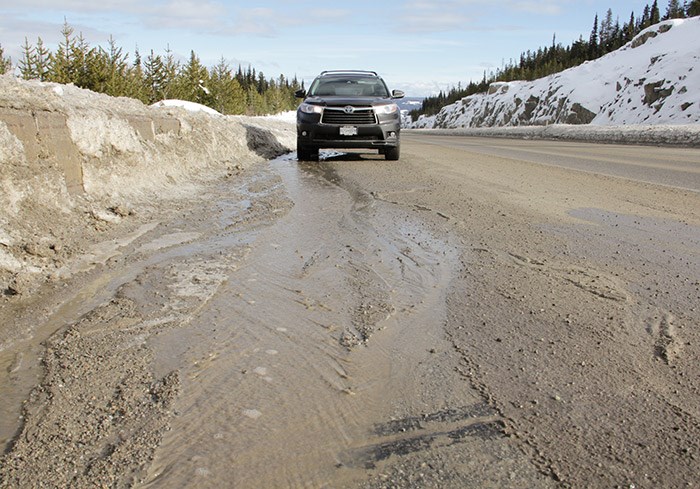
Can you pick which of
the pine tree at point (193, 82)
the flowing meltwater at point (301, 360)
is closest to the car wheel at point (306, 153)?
the flowing meltwater at point (301, 360)

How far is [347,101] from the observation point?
36.6 ft

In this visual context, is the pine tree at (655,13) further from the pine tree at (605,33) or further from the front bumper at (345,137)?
the front bumper at (345,137)

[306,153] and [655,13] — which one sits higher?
[655,13]

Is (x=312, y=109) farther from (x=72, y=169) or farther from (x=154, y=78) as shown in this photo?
(x=154, y=78)

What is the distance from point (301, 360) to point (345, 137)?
9136 millimetres

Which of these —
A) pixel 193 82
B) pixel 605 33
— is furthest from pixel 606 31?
pixel 193 82

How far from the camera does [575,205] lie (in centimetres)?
629

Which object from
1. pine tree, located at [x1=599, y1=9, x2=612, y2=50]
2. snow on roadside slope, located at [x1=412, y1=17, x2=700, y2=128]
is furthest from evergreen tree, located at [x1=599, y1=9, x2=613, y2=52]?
snow on roadside slope, located at [x1=412, y1=17, x2=700, y2=128]

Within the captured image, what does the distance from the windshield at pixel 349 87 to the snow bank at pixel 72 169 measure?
417 centimetres

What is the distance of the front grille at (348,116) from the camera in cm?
1111

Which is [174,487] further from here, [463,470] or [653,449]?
[653,449]

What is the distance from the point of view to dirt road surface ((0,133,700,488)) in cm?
170

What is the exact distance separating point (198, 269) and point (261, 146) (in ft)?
33.3

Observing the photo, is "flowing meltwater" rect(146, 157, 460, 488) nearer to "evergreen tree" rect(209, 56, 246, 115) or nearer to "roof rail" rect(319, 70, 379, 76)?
Answer: "roof rail" rect(319, 70, 379, 76)
